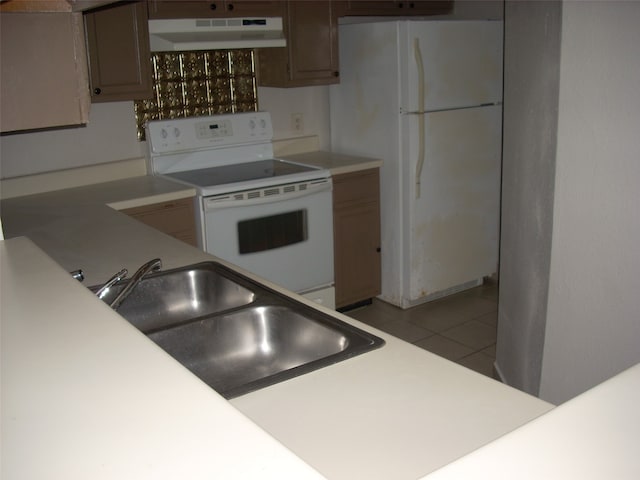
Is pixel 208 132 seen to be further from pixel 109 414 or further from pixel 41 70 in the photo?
pixel 109 414

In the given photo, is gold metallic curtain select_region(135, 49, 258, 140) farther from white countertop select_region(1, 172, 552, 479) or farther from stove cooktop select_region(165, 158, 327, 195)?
white countertop select_region(1, 172, 552, 479)

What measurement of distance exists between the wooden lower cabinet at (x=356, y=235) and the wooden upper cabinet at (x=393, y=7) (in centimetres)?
95

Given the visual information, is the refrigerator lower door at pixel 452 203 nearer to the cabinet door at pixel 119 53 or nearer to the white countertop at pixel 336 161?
the white countertop at pixel 336 161

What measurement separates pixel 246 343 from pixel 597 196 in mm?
1038

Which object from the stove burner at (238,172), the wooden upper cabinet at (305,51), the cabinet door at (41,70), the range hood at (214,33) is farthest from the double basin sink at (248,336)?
the wooden upper cabinet at (305,51)

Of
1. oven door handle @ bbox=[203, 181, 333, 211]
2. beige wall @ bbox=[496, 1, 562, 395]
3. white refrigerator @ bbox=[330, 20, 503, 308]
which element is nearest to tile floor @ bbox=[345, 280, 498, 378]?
white refrigerator @ bbox=[330, 20, 503, 308]

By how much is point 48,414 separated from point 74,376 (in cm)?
10

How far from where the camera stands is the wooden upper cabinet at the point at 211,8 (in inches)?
135

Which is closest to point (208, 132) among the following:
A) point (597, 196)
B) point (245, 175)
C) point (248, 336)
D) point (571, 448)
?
point (245, 175)

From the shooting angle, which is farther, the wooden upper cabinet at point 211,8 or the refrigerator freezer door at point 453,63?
the refrigerator freezer door at point 453,63

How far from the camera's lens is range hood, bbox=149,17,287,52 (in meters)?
3.45

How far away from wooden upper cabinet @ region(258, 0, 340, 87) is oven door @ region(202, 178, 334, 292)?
67 cm

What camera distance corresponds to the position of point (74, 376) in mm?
872

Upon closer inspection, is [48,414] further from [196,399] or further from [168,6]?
[168,6]
